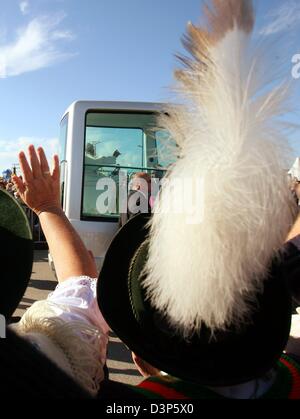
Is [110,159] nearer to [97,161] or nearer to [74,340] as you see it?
[97,161]

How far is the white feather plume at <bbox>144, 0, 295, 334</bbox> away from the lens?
0.70m

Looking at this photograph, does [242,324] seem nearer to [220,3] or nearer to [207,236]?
[207,236]

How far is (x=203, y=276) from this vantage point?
2.35ft

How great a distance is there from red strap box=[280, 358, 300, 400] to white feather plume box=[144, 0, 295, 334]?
30 centimetres

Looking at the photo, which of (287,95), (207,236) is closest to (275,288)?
(207,236)

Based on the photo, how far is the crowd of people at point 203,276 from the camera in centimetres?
71

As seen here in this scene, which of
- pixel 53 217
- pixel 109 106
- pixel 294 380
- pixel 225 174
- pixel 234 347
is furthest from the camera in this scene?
pixel 109 106

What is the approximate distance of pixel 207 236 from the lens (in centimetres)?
70

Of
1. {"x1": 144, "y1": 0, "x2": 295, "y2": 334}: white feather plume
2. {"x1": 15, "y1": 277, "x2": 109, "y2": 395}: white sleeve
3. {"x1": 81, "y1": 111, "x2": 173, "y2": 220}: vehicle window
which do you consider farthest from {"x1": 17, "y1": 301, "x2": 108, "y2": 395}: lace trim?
{"x1": 81, "y1": 111, "x2": 173, "y2": 220}: vehicle window

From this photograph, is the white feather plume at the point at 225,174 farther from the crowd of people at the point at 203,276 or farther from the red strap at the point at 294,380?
the red strap at the point at 294,380

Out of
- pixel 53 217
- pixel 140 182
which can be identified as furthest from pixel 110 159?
pixel 53 217

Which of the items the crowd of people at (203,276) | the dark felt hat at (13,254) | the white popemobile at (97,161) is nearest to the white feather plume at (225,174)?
the crowd of people at (203,276)

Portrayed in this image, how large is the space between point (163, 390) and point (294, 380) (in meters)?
0.32

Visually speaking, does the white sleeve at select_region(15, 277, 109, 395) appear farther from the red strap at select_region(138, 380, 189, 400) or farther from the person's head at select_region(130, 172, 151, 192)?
the person's head at select_region(130, 172, 151, 192)
